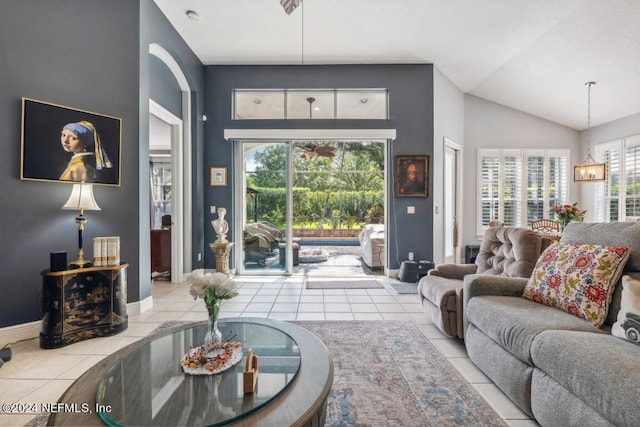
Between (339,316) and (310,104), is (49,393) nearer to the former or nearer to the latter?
(339,316)

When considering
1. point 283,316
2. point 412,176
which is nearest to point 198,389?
point 283,316

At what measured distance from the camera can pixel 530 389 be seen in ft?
4.91

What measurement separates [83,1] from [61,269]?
2.52m

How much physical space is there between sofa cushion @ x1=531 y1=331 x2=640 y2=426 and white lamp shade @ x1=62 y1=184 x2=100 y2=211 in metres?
3.42

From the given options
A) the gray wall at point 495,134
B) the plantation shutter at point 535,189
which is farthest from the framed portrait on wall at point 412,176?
the plantation shutter at point 535,189

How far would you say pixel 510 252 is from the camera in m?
2.47

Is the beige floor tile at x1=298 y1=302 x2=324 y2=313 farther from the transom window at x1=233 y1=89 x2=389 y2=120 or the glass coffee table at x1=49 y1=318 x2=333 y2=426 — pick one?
the transom window at x1=233 y1=89 x2=389 y2=120

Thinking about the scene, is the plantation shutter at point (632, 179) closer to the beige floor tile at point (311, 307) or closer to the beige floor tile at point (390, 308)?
the beige floor tile at point (390, 308)

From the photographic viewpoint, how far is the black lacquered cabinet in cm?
232

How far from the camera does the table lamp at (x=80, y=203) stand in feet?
8.23

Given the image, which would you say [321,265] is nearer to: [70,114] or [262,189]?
[262,189]

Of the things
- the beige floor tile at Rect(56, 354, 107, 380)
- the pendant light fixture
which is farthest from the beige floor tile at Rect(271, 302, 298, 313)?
the pendant light fixture

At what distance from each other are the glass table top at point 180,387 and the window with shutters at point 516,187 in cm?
559

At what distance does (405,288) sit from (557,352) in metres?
2.85
